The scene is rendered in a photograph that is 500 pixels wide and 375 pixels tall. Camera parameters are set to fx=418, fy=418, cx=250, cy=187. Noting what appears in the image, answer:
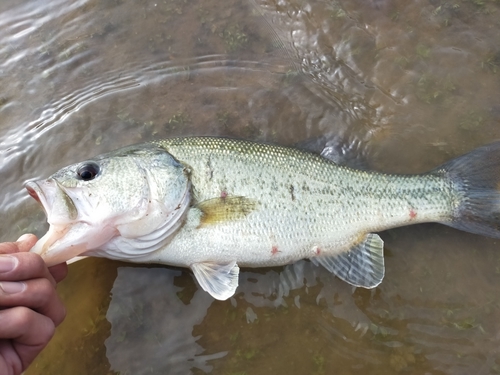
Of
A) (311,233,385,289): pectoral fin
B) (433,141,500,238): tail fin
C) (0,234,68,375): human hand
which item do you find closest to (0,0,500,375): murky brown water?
(311,233,385,289): pectoral fin

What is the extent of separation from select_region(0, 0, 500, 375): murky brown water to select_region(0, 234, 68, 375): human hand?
0.85 meters

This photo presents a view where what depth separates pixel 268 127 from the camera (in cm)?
397

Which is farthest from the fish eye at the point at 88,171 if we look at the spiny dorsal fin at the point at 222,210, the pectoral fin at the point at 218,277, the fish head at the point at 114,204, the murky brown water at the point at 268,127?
the pectoral fin at the point at 218,277

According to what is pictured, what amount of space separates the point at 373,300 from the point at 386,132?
61.3 inches

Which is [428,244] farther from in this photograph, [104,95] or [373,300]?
[104,95]

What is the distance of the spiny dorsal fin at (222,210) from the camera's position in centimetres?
306

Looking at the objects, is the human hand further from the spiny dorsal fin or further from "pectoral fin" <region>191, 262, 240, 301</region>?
the spiny dorsal fin

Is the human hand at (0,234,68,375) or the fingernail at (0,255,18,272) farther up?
the fingernail at (0,255,18,272)

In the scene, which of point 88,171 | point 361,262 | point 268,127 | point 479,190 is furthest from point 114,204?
point 479,190

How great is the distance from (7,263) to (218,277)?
1.39m

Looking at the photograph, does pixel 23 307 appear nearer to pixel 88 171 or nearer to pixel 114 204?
pixel 114 204

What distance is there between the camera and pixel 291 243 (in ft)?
10.4

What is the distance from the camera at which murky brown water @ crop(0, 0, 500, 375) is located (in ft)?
10.6

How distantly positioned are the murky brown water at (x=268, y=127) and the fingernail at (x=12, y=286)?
44.4 inches
